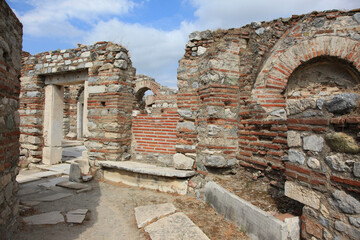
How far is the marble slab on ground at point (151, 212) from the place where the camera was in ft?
10.9

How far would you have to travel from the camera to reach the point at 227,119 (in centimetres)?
432

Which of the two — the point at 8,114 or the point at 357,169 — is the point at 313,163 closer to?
the point at 357,169

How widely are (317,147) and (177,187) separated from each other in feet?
9.83

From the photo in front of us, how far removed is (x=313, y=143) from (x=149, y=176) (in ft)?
11.4

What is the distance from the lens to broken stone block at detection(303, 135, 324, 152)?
212 cm

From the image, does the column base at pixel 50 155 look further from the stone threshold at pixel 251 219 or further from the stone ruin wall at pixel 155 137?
the stone threshold at pixel 251 219

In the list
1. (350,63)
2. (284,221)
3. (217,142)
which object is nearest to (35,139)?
(217,142)

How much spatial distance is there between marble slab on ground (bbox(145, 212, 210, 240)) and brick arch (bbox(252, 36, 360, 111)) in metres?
2.42

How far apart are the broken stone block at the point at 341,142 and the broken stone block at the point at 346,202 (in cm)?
39

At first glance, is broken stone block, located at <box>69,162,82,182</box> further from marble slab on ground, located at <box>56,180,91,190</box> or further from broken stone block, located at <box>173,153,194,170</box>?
broken stone block, located at <box>173,153,194,170</box>

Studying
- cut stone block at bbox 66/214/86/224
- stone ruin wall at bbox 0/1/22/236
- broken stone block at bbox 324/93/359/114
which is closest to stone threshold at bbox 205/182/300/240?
broken stone block at bbox 324/93/359/114

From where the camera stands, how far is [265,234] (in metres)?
2.50

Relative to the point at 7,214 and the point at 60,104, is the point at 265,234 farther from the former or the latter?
the point at 60,104

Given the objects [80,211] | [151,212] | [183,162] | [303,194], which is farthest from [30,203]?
[303,194]
